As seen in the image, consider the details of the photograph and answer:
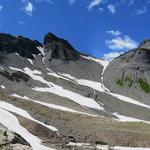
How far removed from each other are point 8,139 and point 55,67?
15702cm

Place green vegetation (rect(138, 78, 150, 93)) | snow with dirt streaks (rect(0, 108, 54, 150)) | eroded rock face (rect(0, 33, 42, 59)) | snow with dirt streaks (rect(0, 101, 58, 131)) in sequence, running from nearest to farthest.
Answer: snow with dirt streaks (rect(0, 108, 54, 150)) < snow with dirt streaks (rect(0, 101, 58, 131)) < green vegetation (rect(138, 78, 150, 93)) < eroded rock face (rect(0, 33, 42, 59))

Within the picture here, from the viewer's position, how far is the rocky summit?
6197cm

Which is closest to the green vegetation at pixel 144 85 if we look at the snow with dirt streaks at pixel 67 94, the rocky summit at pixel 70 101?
the rocky summit at pixel 70 101

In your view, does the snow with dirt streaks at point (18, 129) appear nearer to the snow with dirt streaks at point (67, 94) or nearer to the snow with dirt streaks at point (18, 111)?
the snow with dirt streaks at point (18, 111)

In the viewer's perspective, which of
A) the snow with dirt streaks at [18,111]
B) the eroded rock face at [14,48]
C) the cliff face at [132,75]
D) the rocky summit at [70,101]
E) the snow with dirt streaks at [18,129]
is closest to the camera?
the snow with dirt streaks at [18,129]

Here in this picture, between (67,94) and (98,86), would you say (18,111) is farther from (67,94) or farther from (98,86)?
(98,86)

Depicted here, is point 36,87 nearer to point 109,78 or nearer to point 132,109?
point 132,109

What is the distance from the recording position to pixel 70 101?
119625 millimetres

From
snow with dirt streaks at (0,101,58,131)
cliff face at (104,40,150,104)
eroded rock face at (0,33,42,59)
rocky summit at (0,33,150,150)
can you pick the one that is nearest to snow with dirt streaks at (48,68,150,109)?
rocky summit at (0,33,150,150)

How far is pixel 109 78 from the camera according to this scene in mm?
179000

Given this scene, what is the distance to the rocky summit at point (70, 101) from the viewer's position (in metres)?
62.0

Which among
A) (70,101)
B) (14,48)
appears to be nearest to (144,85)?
(70,101)

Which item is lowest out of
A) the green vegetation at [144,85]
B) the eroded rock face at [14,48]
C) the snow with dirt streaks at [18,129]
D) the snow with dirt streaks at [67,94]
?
the snow with dirt streaks at [18,129]

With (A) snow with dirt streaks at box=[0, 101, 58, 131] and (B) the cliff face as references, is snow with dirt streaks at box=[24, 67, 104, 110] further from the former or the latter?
(A) snow with dirt streaks at box=[0, 101, 58, 131]
